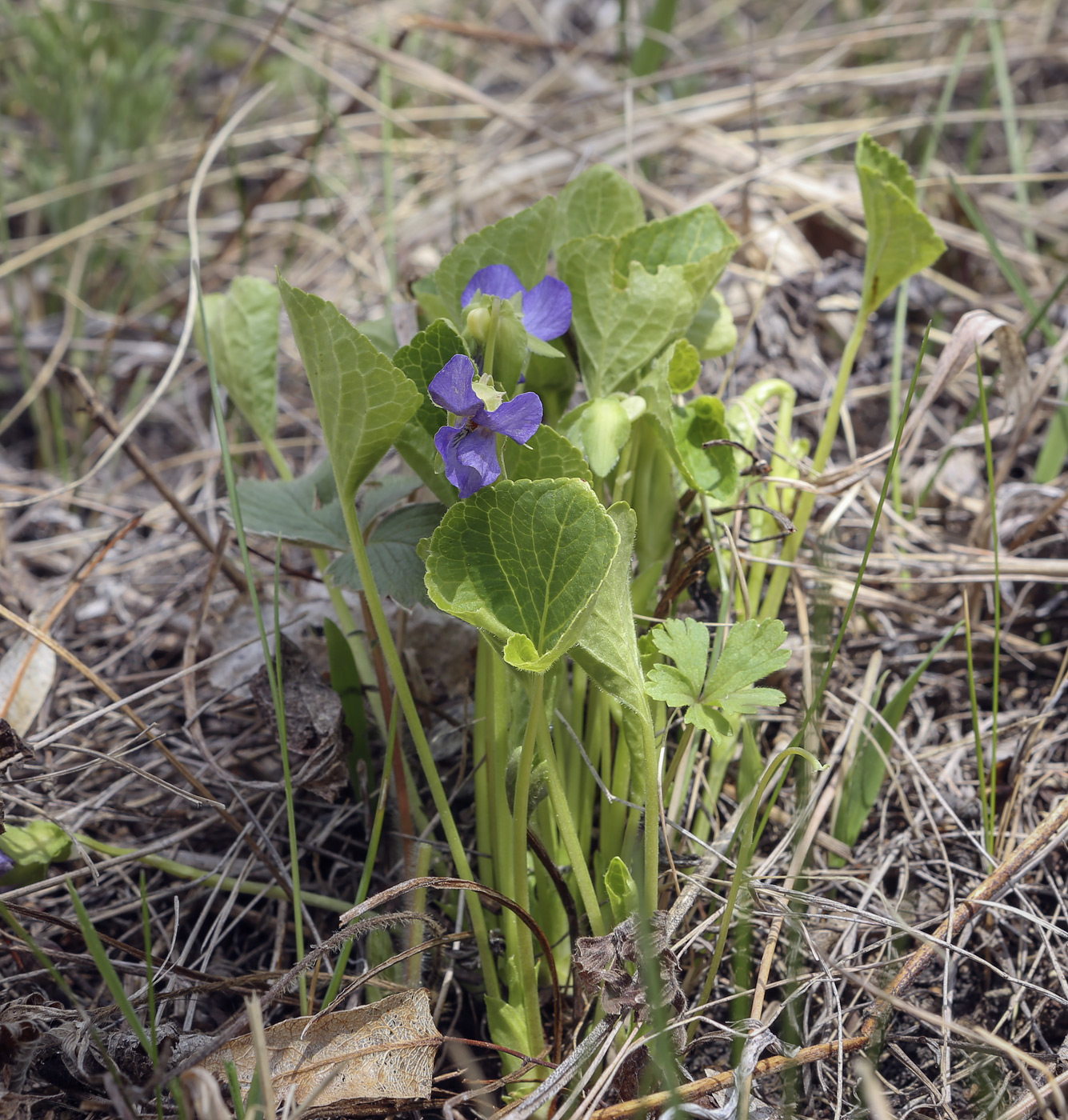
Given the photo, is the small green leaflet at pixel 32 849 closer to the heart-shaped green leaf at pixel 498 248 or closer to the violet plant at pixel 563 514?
the violet plant at pixel 563 514

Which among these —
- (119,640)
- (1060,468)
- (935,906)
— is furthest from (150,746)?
(1060,468)

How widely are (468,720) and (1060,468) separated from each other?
1.26 m

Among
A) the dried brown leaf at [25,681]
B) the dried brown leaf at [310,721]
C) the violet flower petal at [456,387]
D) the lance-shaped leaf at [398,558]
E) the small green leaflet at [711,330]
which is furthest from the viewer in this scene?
the dried brown leaf at [25,681]

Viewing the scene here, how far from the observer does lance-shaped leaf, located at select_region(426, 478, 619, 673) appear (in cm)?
92

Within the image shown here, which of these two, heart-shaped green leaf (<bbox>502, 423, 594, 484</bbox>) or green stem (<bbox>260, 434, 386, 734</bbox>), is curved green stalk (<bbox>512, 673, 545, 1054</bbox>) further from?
green stem (<bbox>260, 434, 386, 734</bbox>)

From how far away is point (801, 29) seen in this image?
3623 mm

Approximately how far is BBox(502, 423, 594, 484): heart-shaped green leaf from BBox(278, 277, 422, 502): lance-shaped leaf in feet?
0.45

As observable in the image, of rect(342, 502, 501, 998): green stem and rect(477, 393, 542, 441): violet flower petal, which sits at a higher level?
rect(477, 393, 542, 441): violet flower petal

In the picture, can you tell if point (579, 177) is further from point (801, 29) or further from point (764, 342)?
point (801, 29)

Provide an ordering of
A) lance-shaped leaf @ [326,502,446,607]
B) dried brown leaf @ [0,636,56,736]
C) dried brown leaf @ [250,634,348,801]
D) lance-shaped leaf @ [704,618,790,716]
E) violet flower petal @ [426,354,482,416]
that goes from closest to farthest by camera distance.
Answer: violet flower petal @ [426,354,482,416] < lance-shaped leaf @ [704,618,790,716] < lance-shaped leaf @ [326,502,446,607] < dried brown leaf @ [250,634,348,801] < dried brown leaf @ [0,636,56,736]

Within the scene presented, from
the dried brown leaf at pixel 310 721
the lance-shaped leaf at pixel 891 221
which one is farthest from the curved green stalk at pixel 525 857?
the lance-shaped leaf at pixel 891 221

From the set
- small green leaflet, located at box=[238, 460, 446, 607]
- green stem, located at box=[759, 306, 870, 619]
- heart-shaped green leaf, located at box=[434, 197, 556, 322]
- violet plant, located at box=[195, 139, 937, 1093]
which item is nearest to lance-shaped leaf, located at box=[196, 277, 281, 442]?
violet plant, located at box=[195, 139, 937, 1093]

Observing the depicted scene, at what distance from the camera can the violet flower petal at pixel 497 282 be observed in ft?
3.51

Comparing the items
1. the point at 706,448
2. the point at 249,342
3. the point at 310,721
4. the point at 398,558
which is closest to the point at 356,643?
the point at 310,721
